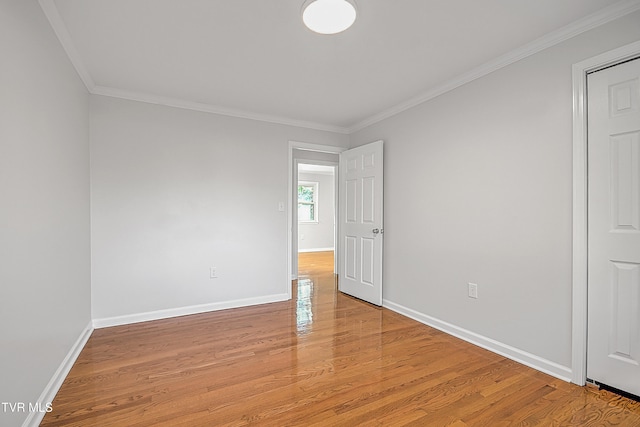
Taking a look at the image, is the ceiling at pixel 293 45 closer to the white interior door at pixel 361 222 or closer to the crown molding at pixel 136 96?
the crown molding at pixel 136 96

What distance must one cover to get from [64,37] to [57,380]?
2305 millimetres

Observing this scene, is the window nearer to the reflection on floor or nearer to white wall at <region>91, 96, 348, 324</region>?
the reflection on floor

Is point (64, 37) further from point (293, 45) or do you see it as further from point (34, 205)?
point (293, 45)

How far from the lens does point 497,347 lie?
8.31 feet

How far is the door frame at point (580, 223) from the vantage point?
2.03 meters

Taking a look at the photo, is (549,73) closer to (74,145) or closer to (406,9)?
(406,9)

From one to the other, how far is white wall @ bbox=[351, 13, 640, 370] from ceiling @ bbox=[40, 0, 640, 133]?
0.22 meters

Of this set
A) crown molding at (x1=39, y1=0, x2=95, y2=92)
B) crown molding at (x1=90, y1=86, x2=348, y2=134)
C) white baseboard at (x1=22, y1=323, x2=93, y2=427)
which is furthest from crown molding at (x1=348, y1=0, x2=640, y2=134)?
white baseboard at (x1=22, y1=323, x2=93, y2=427)

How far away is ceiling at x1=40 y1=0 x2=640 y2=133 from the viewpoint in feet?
6.21

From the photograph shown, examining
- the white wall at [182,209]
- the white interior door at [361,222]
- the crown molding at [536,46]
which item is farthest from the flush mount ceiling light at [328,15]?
the white wall at [182,209]

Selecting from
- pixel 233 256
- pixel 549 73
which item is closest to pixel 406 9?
pixel 549 73

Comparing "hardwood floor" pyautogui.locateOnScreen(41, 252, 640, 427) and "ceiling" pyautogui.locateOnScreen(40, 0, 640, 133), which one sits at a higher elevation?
"ceiling" pyautogui.locateOnScreen(40, 0, 640, 133)

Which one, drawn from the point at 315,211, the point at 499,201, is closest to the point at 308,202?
the point at 315,211

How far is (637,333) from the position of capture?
6.03 feet
